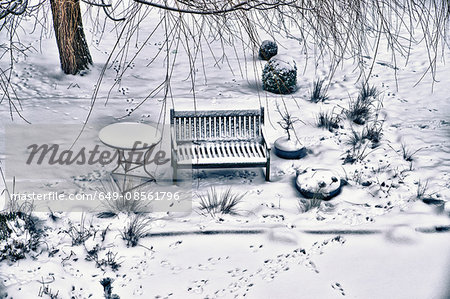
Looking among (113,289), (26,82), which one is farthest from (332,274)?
(26,82)

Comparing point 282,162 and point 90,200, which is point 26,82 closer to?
point 90,200

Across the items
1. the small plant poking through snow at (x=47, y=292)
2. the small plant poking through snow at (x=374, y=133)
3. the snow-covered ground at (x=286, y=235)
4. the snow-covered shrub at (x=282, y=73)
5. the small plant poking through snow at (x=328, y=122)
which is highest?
the snow-covered shrub at (x=282, y=73)

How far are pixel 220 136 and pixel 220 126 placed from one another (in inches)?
4.4

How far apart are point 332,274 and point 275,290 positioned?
0.48m

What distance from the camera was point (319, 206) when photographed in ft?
14.8

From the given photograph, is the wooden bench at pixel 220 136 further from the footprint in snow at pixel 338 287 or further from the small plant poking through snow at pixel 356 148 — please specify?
the footprint in snow at pixel 338 287

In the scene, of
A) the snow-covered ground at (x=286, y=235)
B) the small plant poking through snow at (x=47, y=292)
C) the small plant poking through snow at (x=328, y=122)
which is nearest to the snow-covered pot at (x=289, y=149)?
the snow-covered ground at (x=286, y=235)

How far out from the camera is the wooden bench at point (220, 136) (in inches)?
197

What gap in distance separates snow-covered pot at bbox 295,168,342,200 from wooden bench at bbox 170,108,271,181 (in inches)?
A: 16.2

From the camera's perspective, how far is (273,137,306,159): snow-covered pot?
5.40 meters

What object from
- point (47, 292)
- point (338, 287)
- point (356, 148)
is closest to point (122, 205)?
point (47, 292)

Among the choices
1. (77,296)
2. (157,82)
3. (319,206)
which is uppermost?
(157,82)

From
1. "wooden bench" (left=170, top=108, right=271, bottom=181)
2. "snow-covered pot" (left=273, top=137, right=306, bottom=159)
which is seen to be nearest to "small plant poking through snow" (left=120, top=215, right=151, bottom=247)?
"wooden bench" (left=170, top=108, right=271, bottom=181)

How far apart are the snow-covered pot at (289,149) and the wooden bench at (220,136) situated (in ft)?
0.90
